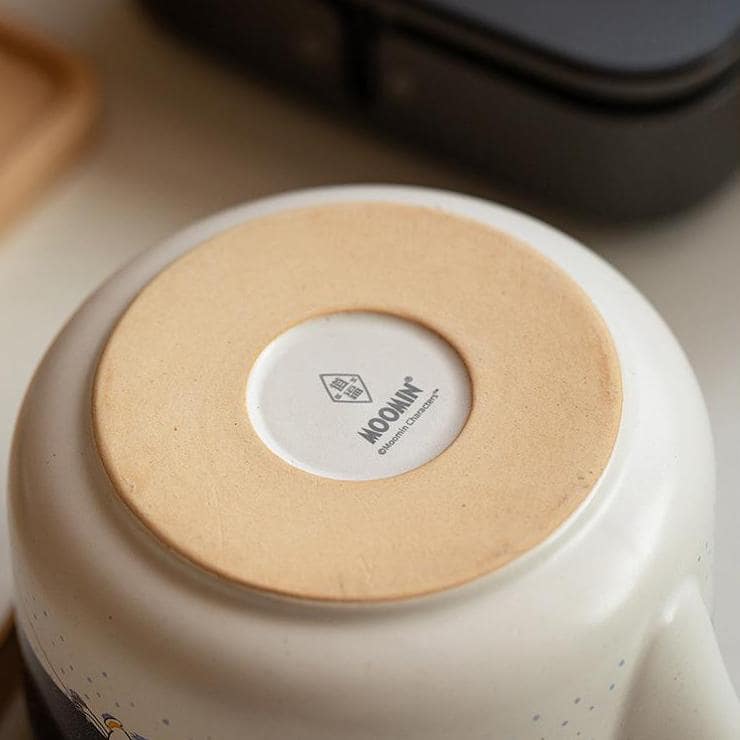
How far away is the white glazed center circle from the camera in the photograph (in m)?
0.44

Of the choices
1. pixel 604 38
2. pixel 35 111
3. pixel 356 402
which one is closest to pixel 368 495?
pixel 356 402

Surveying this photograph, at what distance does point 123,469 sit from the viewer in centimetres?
43

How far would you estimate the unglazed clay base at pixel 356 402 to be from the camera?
1.34 feet

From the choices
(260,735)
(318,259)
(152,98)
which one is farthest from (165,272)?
(152,98)

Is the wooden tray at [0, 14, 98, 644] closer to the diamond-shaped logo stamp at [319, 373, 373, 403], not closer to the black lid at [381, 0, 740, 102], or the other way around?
the black lid at [381, 0, 740, 102]

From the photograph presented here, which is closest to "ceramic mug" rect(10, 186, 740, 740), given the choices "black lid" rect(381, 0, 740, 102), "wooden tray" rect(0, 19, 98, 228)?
"black lid" rect(381, 0, 740, 102)

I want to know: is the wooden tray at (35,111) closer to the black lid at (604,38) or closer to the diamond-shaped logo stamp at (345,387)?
the black lid at (604,38)

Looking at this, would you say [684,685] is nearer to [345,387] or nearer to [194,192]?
[345,387]

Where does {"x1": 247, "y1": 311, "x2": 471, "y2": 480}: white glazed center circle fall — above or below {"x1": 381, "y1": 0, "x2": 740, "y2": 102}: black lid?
below

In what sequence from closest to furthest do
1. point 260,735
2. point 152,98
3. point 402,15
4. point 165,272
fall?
Answer: point 260,735 → point 165,272 → point 402,15 → point 152,98

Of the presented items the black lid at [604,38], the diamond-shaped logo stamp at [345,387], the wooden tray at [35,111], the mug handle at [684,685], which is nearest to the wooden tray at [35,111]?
the wooden tray at [35,111]

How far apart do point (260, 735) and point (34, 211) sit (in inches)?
16.4

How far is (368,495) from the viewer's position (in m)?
0.42

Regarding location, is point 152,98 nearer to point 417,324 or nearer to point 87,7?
point 87,7
